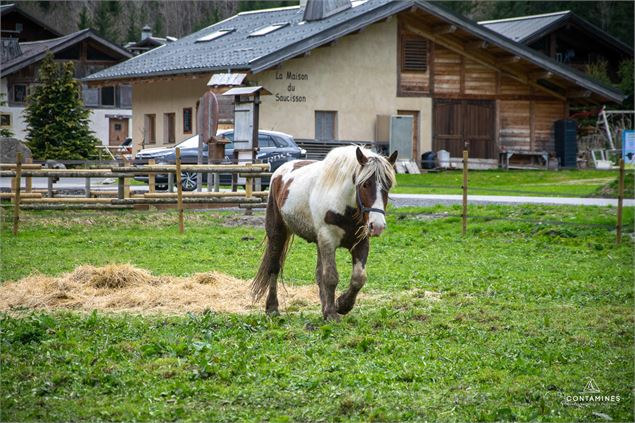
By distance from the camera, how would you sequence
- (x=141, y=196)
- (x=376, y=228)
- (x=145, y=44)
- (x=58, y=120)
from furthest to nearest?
(x=145, y=44)
(x=58, y=120)
(x=141, y=196)
(x=376, y=228)

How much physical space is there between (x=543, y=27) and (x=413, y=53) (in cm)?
1223

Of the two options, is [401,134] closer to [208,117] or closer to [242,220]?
[208,117]

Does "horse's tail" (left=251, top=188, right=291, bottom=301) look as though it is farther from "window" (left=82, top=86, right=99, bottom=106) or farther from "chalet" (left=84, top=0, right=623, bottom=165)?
"window" (left=82, top=86, right=99, bottom=106)

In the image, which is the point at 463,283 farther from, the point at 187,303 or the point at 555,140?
the point at 555,140

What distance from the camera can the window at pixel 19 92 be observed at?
56.4 meters

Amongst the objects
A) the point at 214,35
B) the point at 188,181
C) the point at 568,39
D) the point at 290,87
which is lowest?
the point at 188,181

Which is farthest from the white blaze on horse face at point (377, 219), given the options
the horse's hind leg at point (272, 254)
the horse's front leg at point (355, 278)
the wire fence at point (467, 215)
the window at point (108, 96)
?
the window at point (108, 96)

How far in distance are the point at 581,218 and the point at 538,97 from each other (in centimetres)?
2117

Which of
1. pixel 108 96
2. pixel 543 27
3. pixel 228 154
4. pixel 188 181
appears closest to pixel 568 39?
pixel 543 27

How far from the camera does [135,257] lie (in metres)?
16.1

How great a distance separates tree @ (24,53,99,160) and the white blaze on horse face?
27683 mm

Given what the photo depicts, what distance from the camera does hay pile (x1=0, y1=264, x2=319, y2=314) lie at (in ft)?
36.6

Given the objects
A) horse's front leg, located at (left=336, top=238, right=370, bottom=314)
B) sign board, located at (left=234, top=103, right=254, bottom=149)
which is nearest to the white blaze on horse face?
horse's front leg, located at (left=336, top=238, right=370, bottom=314)

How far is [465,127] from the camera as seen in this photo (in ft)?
129
